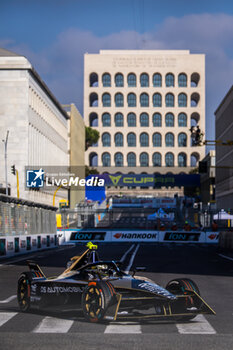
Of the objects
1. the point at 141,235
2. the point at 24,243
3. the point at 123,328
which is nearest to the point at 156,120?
the point at 141,235

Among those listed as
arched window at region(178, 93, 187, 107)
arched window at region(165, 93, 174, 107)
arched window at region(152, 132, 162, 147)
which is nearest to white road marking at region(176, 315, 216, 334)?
arched window at region(152, 132, 162, 147)

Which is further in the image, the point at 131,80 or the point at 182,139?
the point at 131,80

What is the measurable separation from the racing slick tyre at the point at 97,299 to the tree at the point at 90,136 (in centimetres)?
16491

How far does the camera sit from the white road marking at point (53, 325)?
932 cm

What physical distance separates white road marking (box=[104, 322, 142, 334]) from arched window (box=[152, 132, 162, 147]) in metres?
178

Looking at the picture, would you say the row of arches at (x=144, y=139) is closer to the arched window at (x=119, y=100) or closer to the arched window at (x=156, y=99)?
the arched window at (x=156, y=99)

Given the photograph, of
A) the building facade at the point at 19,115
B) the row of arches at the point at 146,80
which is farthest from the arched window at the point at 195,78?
the building facade at the point at 19,115

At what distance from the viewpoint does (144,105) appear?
188 m

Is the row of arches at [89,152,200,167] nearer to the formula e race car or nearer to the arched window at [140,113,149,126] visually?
the arched window at [140,113,149,126]

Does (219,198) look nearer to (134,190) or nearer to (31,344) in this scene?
(134,190)

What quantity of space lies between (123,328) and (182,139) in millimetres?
178591

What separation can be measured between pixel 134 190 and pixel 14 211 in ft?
Result: 468

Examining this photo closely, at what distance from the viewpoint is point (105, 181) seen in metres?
126

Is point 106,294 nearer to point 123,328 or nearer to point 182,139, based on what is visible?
point 123,328
